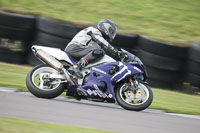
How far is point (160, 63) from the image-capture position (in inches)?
345

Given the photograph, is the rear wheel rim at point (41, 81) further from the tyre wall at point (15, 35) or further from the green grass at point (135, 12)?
the green grass at point (135, 12)

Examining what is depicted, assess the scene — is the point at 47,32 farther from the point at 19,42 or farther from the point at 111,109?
the point at 111,109

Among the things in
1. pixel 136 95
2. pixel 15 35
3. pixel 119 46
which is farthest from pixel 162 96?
pixel 15 35

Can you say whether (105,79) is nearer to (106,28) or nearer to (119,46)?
(106,28)

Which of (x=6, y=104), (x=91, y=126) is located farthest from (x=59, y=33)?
(x=91, y=126)

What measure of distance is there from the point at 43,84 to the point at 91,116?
139 centimetres

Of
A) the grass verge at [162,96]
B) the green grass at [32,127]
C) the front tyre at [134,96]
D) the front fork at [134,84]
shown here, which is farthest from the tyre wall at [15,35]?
the green grass at [32,127]

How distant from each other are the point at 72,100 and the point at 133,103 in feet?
3.73

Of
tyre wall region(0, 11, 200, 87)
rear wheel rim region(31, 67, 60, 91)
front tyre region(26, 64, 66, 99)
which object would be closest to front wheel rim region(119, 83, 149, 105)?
front tyre region(26, 64, 66, 99)

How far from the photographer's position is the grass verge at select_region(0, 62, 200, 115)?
6.71 meters

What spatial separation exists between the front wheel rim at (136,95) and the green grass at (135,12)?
210 inches

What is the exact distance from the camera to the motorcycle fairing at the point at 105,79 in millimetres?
6055

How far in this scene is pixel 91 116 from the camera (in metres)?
5.15

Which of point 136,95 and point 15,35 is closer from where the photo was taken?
point 136,95
